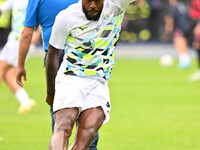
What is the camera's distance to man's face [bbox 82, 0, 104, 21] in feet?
19.5

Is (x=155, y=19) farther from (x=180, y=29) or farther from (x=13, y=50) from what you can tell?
(x=13, y=50)

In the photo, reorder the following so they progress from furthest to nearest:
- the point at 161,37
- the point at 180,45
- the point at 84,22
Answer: the point at 161,37 → the point at 180,45 → the point at 84,22

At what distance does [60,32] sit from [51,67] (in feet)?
1.40

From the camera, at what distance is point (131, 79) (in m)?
18.9

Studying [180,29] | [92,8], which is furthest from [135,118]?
[180,29]

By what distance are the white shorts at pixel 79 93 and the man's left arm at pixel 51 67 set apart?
144mm


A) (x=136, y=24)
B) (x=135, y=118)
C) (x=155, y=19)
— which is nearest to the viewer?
(x=135, y=118)

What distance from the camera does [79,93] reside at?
605 centimetres

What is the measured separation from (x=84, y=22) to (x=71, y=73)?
528 mm

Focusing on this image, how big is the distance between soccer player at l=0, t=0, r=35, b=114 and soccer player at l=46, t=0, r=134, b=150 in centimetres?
406

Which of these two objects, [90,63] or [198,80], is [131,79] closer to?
[198,80]

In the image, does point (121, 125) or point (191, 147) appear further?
point (121, 125)

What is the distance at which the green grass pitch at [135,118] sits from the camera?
880 centimetres

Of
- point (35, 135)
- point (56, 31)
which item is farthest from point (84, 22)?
point (35, 135)
